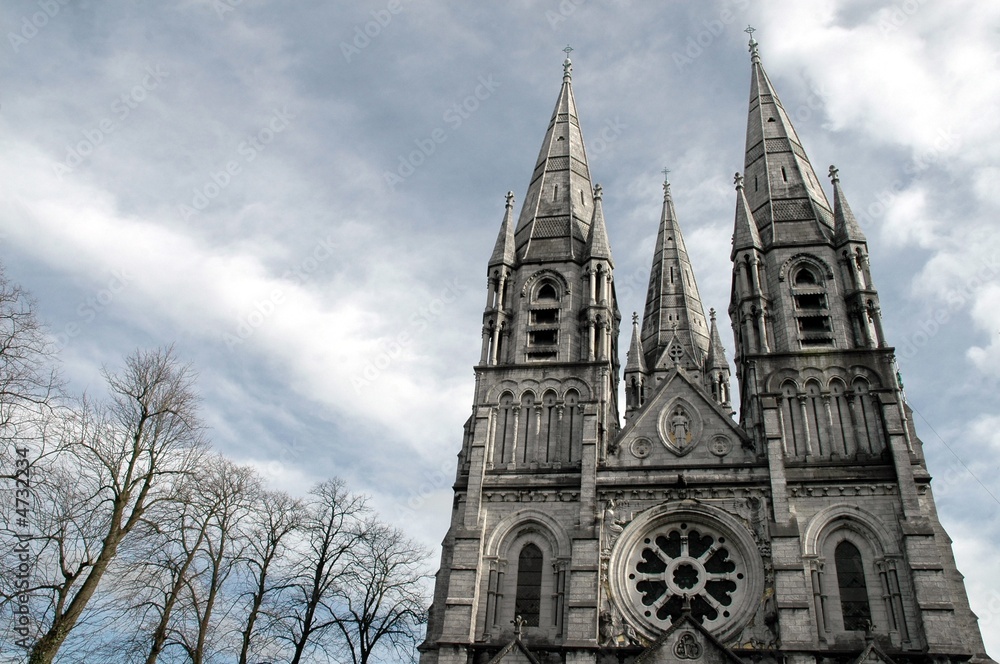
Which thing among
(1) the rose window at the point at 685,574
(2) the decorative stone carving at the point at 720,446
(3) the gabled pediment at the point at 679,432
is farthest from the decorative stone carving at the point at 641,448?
(1) the rose window at the point at 685,574

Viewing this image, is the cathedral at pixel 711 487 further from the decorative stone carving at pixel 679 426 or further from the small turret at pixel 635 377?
the small turret at pixel 635 377

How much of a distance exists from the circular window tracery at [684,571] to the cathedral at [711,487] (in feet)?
0.19

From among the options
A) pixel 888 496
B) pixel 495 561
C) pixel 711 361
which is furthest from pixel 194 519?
pixel 711 361

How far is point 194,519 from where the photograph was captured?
1944 centimetres

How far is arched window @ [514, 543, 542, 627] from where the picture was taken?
2416 centimetres

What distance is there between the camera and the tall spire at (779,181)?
31016 millimetres

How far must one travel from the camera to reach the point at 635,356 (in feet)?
149

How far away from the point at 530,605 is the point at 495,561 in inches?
67.1

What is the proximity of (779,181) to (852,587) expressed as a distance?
17204 millimetres

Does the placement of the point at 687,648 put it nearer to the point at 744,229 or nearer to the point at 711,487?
the point at 711,487

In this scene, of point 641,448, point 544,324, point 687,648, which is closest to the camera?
point 687,648

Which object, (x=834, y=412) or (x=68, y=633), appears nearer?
(x=68, y=633)

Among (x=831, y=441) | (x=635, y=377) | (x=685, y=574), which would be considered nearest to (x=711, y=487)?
(x=685, y=574)

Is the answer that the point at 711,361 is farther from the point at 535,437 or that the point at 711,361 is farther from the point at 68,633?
the point at 68,633
